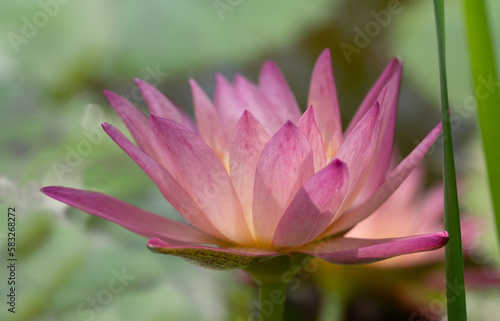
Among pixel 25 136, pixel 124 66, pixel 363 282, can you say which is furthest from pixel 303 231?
pixel 124 66

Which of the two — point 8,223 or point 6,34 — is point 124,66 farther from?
point 8,223

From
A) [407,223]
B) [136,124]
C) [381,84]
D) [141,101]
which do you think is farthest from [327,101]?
[141,101]

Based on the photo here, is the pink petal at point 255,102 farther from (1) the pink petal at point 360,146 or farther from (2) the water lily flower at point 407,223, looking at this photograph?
(2) the water lily flower at point 407,223

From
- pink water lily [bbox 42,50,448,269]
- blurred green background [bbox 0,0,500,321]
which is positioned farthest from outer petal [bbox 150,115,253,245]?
blurred green background [bbox 0,0,500,321]

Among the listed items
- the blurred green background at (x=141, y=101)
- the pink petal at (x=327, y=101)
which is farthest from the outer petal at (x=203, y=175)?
the blurred green background at (x=141, y=101)

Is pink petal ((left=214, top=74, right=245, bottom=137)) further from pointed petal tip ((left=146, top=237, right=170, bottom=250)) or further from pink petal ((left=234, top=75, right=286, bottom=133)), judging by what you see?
pointed petal tip ((left=146, top=237, right=170, bottom=250))

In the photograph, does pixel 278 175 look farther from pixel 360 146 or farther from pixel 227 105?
pixel 227 105
